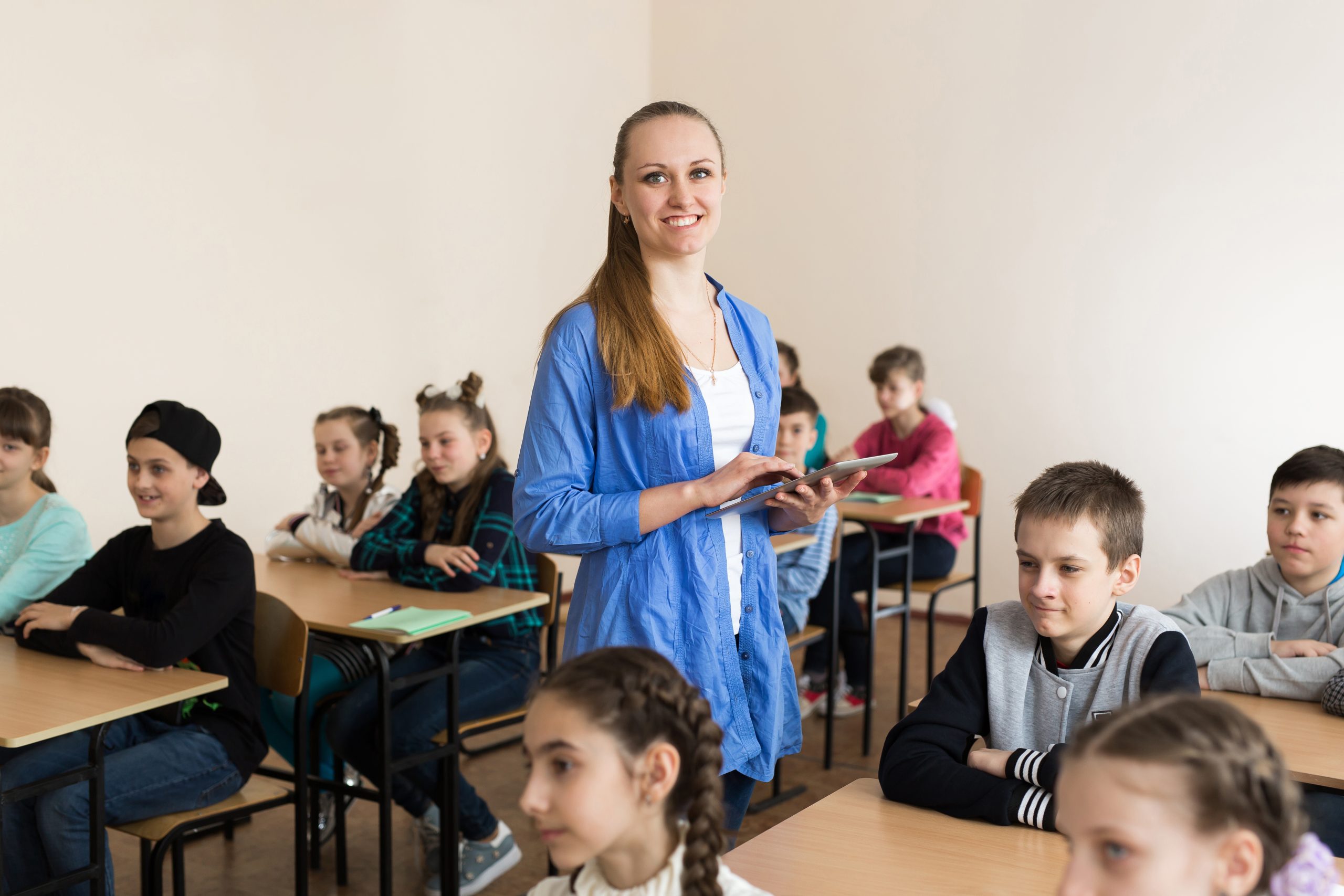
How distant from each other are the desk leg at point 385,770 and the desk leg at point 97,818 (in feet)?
2.00

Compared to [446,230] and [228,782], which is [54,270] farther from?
[228,782]

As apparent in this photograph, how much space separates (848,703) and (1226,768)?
366cm

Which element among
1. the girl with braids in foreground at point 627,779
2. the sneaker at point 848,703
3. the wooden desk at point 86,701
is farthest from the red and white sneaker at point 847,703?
the girl with braids in foreground at point 627,779

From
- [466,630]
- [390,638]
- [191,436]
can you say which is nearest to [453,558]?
[466,630]

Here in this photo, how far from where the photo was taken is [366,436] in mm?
3641

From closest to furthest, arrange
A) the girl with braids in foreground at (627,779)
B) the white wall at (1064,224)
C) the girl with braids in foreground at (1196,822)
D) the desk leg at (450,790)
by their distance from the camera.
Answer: the girl with braids in foreground at (1196,822) → the girl with braids in foreground at (627,779) → the desk leg at (450,790) → the white wall at (1064,224)

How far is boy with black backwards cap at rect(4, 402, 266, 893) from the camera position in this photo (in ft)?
7.03

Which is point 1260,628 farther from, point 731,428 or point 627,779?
point 627,779

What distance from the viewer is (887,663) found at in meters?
5.18

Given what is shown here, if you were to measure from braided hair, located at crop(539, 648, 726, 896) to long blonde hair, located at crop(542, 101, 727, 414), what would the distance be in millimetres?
477

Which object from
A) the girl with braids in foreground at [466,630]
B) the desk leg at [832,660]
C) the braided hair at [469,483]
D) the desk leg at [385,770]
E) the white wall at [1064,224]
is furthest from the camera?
the white wall at [1064,224]

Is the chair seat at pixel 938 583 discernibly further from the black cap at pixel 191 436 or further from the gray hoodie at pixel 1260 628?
the black cap at pixel 191 436

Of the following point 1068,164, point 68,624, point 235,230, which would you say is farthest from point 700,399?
point 1068,164

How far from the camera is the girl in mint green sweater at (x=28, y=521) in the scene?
108 inches
